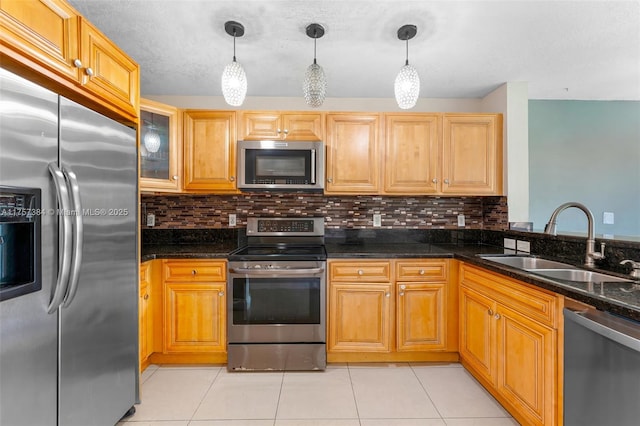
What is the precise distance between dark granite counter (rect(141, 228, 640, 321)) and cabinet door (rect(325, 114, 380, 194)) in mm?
531

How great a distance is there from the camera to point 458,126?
2.53 metres

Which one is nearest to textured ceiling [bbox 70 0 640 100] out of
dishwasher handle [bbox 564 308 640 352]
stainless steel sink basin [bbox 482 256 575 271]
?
stainless steel sink basin [bbox 482 256 575 271]

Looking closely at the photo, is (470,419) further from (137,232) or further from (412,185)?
(137,232)

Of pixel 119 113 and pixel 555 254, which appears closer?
pixel 119 113

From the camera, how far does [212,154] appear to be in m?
2.45

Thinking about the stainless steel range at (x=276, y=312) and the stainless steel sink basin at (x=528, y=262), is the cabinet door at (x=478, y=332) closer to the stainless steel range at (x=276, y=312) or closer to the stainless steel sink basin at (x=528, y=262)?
the stainless steel sink basin at (x=528, y=262)

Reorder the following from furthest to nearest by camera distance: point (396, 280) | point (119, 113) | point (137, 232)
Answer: point (396, 280) → point (137, 232) → point (119, 113)

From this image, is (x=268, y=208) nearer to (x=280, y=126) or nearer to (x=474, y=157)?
(x=280, y=126)

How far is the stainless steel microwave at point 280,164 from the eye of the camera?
7.81 ft

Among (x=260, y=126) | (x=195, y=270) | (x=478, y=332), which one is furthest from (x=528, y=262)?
(x=195, y=270)

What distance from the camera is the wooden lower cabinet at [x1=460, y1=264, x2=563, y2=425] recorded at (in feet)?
4.50

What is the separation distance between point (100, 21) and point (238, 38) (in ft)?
2.58

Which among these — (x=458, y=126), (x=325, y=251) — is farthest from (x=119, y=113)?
(x=458, y=126)

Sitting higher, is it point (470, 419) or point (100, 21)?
point (100, 21)
